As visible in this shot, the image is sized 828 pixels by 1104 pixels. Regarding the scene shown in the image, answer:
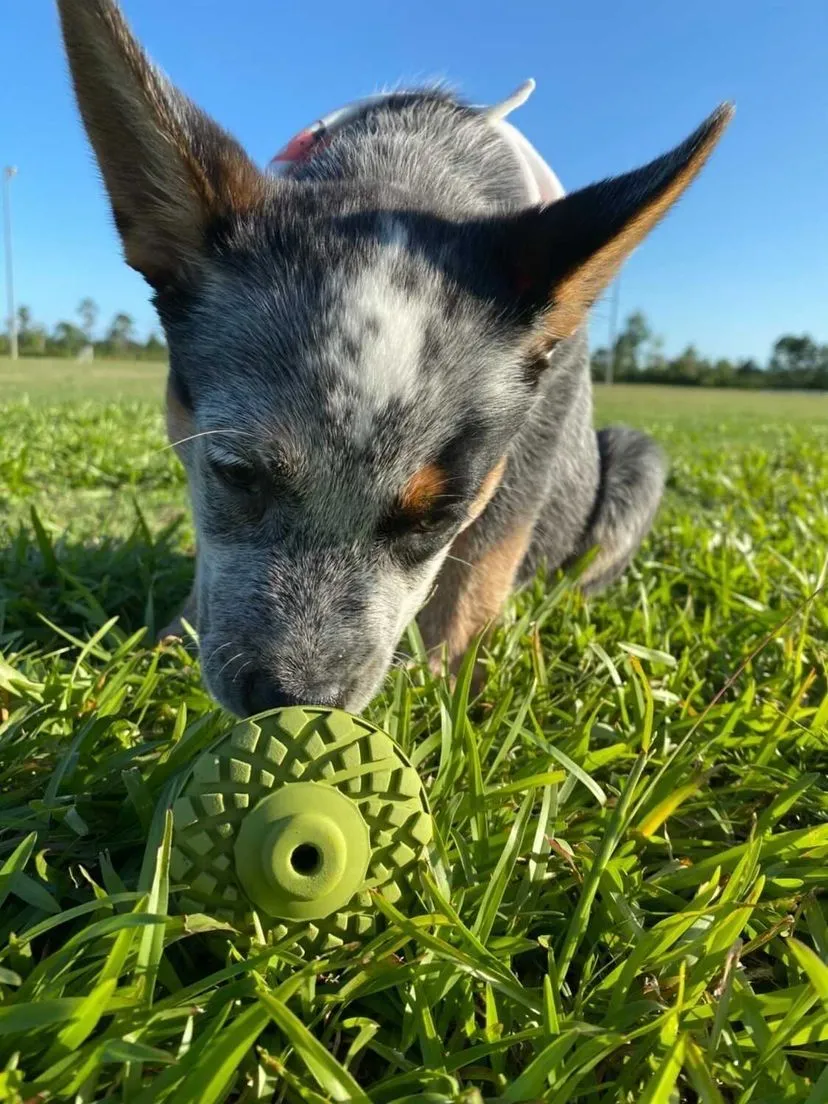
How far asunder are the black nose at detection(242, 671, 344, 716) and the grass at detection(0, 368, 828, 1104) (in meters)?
0.12

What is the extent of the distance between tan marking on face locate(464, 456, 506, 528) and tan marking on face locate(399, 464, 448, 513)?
28 cm

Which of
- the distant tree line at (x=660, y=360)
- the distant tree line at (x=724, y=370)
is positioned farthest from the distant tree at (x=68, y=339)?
the distant tree line at (x=724, y=370)

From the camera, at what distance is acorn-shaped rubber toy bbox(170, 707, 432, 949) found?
130cm

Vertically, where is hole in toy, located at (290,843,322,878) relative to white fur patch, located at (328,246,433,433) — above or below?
below

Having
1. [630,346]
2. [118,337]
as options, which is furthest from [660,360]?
[118,337]

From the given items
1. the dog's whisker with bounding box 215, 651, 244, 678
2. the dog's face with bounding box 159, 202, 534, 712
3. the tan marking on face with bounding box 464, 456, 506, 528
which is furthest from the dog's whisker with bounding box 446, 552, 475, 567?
the dog's whisker with bounding box 215, 651, 244, 678

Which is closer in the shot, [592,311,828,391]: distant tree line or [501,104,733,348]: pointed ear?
[501,104,733,348]: pointed ear

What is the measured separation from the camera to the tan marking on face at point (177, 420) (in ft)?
8.09

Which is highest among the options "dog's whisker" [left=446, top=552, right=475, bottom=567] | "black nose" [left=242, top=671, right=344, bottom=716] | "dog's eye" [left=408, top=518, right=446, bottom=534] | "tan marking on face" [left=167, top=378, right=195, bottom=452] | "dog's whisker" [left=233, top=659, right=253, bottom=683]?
"tan marking on face" [left=167, top=378, right=195, bottom=452]

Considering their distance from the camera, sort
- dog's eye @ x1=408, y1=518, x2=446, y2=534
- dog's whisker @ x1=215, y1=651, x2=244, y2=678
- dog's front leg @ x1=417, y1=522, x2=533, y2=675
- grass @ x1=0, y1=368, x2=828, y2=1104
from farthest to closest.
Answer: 1. dog's front leg @ x1=417, y1=522, x2=533, y2=675
2. dog's eye @ x1=408, y1=518, x2=446, y2=534
3. dog's whisker @ x1=215, y1=651, x2=244, y2=678
4. grass @ x1=0, y1=368, x2=828, y2=1104

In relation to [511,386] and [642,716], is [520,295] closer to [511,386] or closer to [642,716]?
[511,386]

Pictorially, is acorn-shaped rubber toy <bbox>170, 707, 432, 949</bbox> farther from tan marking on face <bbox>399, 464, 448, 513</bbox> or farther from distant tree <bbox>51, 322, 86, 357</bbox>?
distant tree <bbox>51, 322, 86, 357</bbox>

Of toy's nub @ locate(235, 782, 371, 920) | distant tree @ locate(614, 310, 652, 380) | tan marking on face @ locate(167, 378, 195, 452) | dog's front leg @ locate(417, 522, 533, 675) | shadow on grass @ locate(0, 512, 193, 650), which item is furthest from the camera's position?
distant tree @ locate(614, 310, 652, 380)

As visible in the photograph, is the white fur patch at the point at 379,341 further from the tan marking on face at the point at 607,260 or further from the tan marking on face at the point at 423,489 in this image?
the tan marking on face at the point at 607,260
